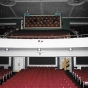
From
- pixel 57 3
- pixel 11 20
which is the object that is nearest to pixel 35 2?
pixel 57 3

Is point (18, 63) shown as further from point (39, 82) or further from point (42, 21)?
point (39, 82)

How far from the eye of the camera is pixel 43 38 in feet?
39.9

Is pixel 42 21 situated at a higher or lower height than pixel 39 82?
higher

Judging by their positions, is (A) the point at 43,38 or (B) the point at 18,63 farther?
(B) the point at 18,63

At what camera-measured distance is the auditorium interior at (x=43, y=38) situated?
9.85 meters

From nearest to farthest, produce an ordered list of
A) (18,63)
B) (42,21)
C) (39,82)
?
1. (39,82)
2. (42,21)
3. (18,63)

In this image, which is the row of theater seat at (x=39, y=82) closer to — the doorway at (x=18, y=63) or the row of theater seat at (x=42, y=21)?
the doorway at (x=18, y=63)

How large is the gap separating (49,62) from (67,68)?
6.09 feet

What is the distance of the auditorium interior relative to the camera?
32.3 ft

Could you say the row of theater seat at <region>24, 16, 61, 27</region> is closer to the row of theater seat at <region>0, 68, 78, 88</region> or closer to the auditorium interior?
the auditorium interior

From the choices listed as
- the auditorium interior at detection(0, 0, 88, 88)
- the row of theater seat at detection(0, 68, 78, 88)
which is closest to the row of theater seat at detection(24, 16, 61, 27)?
the auditorium interior at detection(0, 0, 88, 88)

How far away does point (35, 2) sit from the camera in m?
11.2

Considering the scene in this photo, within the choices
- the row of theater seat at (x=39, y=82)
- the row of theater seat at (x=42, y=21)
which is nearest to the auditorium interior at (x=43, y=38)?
the row of theater seat at (x=42, y=21)

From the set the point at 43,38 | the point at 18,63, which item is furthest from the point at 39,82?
the point at 18,63
